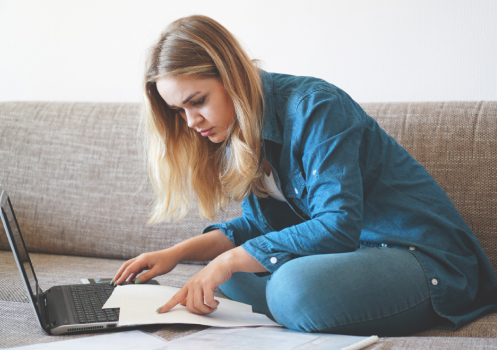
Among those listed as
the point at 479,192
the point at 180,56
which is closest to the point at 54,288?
the point at 180,56

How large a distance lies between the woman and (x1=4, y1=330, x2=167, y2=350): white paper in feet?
0.26

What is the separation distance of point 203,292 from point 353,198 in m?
0.31

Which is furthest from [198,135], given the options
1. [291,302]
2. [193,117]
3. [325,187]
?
[291,302]

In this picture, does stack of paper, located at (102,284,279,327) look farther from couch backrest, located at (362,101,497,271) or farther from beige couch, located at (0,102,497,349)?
couch backrest, located at (362,101,497,271)

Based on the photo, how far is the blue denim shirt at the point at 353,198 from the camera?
0.85 meters

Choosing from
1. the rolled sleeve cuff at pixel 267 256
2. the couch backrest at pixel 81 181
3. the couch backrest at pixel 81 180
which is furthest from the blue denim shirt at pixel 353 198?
the couch backrest at pixel 81 181

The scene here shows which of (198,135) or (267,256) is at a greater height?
(198,135)

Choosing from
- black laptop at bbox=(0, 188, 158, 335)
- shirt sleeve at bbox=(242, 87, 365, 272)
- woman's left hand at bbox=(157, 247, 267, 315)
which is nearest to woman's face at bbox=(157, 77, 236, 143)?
shirt sleeve at bbox=(242, 87, 365, 272)

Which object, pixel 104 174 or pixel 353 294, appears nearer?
pixel 353 294

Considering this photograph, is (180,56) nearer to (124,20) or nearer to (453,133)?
(453,133)

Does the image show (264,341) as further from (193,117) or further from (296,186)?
(193,117)

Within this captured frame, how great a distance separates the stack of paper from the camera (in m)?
0.80

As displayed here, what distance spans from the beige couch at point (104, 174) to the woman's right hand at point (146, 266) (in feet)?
0.44

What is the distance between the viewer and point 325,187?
0.86 metres
